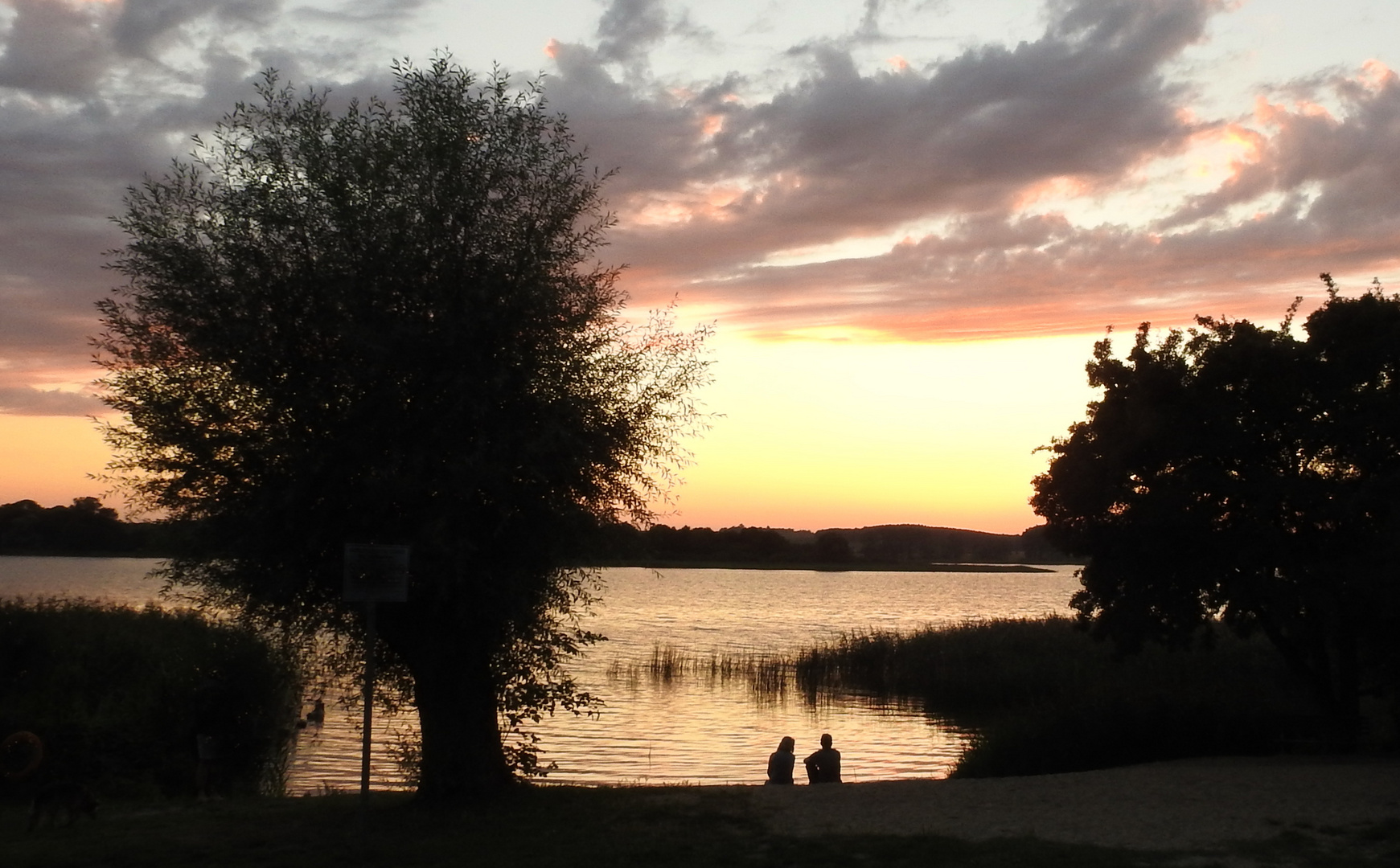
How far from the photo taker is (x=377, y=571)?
12.1 metres

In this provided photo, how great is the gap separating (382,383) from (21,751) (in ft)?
44.6

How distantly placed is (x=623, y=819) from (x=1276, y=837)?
23.0ft

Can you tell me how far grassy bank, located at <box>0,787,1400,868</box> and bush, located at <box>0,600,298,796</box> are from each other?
8516 mm

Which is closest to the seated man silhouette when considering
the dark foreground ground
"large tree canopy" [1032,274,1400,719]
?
the dark foreground ground

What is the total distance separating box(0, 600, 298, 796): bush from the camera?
24.4 meters

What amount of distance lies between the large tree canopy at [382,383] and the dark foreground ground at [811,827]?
209cm

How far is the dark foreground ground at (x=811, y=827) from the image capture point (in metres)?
12.2

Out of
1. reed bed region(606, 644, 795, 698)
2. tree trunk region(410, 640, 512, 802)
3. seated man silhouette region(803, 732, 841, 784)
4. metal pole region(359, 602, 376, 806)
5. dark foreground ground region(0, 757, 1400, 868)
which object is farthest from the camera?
reed bed region(606, 644, 795, 698)

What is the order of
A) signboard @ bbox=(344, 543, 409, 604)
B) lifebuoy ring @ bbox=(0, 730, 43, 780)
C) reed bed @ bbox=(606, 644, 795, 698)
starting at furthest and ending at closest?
reed bed @ bbox=(606, 644, 795, 698) → lifebuoy ring @ bbox=(0, 730, 43, 780) → signboard @ bbox=(344, 543, 409, 604)

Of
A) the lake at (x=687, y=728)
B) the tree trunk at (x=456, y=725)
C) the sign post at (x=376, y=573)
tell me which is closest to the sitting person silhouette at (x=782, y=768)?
the lake at (x=687, y=728)

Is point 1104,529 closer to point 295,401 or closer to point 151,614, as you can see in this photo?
point 295,401

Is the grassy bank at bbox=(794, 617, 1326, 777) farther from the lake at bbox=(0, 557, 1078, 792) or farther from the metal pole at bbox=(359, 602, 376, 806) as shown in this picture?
the metal pole at bbox=(359, 602, 376, 806)

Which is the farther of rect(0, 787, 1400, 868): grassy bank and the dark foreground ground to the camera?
the dark foreground ground

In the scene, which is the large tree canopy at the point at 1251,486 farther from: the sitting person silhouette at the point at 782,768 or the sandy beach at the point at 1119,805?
the sitting person silhouette at the point at 782,768
